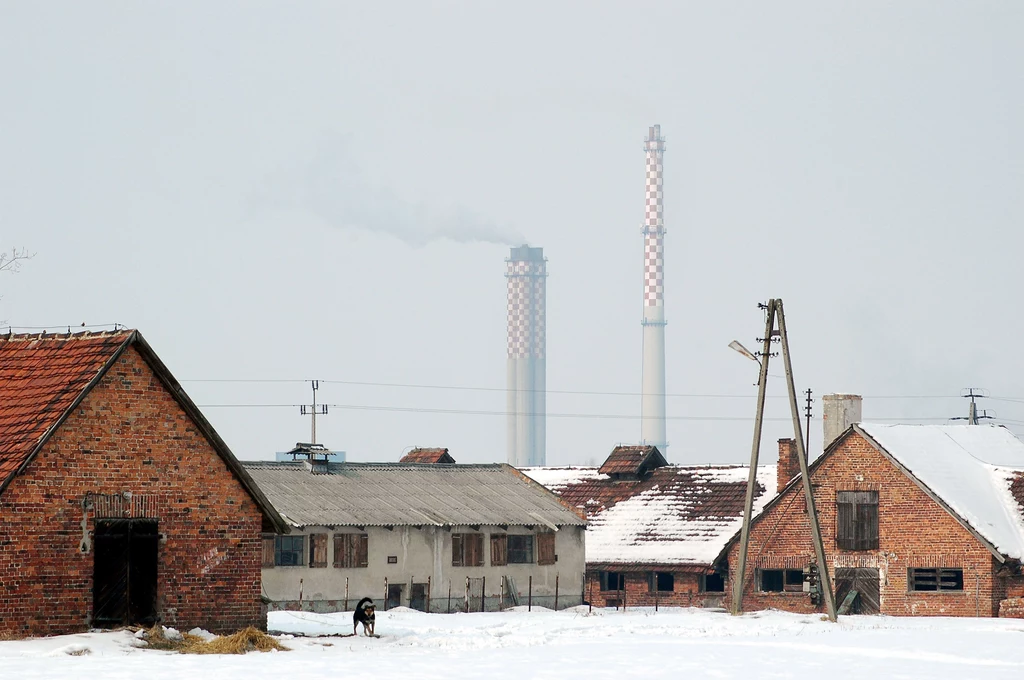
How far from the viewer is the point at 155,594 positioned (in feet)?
115

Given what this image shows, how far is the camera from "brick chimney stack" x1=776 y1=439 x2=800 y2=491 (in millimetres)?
61531

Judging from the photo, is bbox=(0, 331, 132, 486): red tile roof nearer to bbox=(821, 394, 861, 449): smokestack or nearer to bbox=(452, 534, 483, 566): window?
bbox=(452, 534, 483, 566): window

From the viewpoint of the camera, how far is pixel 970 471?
59625 mm

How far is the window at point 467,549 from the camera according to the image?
54844mm

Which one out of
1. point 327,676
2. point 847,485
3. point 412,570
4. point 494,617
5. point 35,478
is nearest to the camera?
→ point 327,676

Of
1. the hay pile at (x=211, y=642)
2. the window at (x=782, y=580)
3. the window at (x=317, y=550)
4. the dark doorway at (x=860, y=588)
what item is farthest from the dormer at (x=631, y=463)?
the hay pile at (x=211, y=642)

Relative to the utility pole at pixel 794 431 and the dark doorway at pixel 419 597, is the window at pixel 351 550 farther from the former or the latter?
the utility pole at pixel 794 431

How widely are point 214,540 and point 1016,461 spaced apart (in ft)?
112

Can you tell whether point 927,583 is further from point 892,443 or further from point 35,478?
point 35,478

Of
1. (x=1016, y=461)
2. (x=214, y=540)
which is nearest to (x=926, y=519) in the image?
(x=1016, y=461)

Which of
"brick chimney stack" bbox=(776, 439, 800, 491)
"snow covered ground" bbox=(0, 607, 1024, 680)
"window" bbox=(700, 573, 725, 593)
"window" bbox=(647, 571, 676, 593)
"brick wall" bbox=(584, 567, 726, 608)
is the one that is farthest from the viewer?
"window" bbox=(647, 571, 676, 593)

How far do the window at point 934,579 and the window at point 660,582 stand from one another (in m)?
8.53

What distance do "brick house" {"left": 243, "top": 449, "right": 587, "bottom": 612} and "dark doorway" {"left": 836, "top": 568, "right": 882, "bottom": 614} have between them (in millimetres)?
7797

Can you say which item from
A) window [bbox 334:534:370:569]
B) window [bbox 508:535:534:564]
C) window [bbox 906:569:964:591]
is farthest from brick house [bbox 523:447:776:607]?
window [bbox 334:534:370:569]
